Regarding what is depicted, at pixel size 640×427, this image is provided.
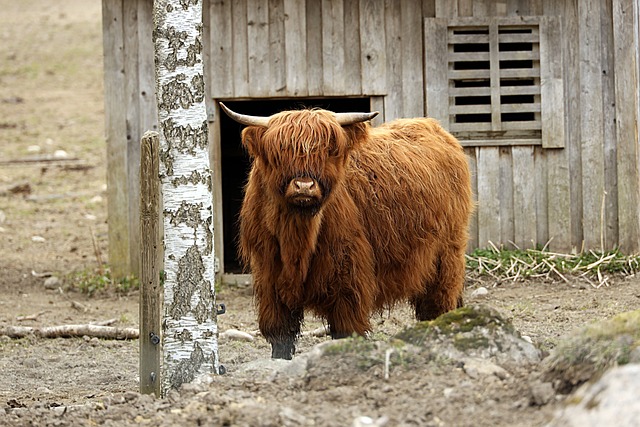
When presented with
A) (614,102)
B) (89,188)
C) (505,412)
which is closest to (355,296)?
(505,412)

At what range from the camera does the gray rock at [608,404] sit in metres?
3.57

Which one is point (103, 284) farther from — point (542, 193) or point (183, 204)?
point (183, 204)

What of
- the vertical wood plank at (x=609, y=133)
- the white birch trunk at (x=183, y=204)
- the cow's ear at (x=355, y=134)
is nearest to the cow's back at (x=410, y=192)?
the cow's ear at (x=355, y=134)

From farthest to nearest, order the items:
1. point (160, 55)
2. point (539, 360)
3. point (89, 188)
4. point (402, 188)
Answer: point (89, 188), point (402, 188), point (160, 55), point (539, 360)

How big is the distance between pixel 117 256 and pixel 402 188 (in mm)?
4765

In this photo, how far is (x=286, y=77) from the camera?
11.0 m

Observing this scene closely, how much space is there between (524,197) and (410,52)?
2067 mm

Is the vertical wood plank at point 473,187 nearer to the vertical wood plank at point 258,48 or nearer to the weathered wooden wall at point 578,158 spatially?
the weathered wooden wall at point 578,158

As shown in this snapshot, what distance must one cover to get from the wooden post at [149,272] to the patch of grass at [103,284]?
4668 mm

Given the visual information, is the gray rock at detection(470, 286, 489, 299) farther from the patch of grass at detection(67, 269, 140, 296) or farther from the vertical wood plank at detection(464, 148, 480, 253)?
the patch of grass at detection(67, 269, 140, 296)

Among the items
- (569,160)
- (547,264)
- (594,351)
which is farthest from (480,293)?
(594,351)

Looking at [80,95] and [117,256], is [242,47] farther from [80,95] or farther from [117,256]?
[80,95]

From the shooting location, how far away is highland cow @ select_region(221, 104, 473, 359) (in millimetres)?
6441

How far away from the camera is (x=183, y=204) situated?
596 cm
